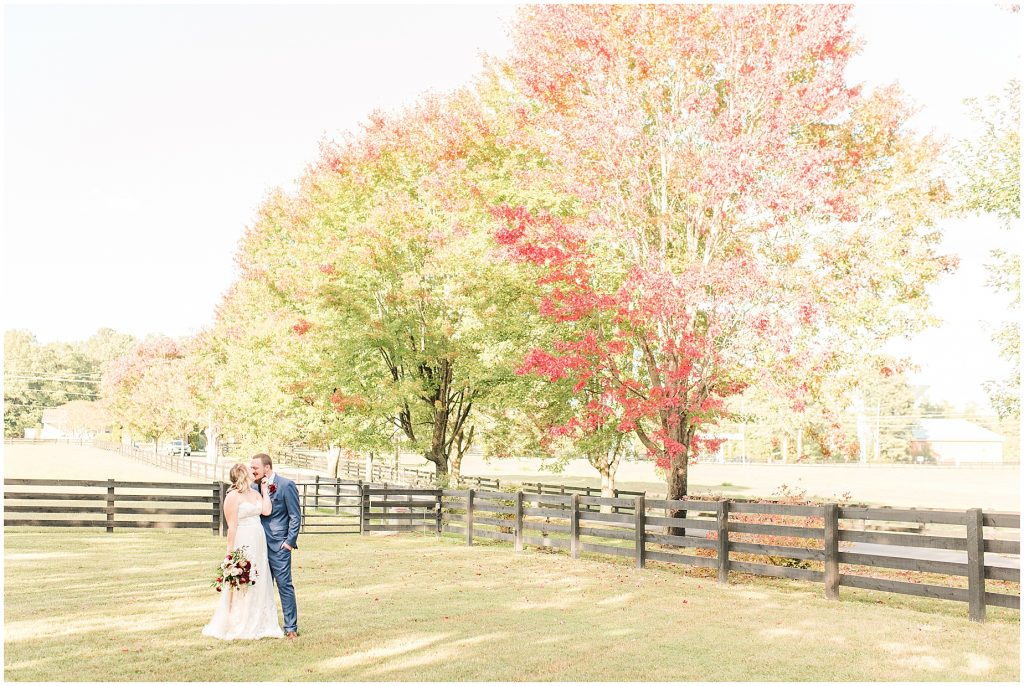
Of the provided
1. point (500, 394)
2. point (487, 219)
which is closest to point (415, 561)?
point (500, 394)

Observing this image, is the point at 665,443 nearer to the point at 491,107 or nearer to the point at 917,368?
the point at 917,368

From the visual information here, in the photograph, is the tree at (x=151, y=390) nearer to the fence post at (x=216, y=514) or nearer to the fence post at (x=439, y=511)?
the fence post at (x=216, y=514)

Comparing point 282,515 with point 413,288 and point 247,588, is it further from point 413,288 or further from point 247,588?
point 413,288

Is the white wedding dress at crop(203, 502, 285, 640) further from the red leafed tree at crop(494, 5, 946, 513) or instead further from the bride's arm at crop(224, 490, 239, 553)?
the red leafed tree at crop(494, 5, 946, 513)

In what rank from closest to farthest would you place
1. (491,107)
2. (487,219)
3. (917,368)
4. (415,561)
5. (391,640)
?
(391,640), (415,561), (917,368), (487,219), (491,107)

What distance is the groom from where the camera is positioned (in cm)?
996

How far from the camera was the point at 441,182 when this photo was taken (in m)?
25.4

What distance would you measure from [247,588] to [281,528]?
79 centimetres

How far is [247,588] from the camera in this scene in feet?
32.3

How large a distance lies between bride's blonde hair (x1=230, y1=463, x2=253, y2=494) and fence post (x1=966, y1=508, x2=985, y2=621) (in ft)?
30.8

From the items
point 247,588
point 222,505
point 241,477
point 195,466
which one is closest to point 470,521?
point 222,505

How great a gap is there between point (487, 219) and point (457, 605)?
14.6 metres

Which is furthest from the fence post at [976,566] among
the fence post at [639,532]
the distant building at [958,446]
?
the distant building at [958,446]

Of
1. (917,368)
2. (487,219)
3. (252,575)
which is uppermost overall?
(487,219)
